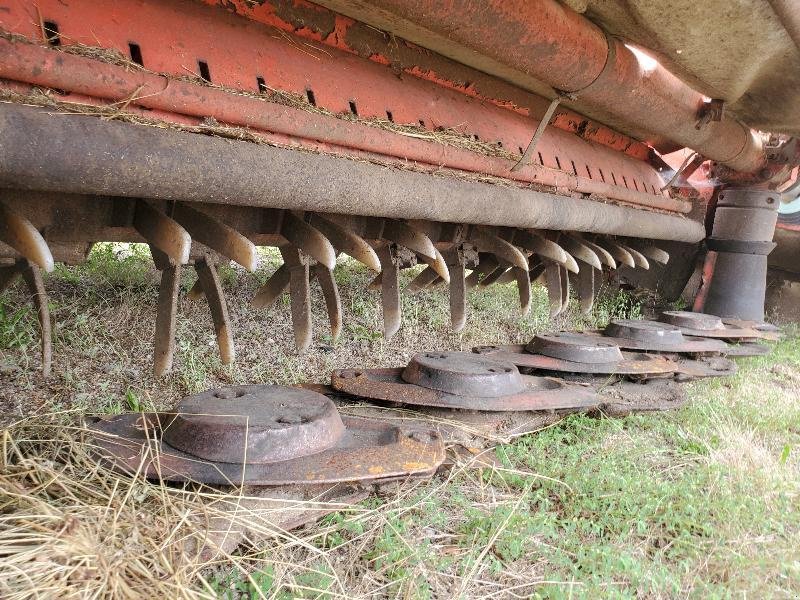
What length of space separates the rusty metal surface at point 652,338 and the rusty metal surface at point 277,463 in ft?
5.99

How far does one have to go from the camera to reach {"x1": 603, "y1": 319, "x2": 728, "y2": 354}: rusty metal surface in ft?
10.6

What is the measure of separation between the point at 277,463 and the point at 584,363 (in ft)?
5.31

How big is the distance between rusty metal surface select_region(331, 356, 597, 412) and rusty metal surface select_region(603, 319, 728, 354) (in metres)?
1.01

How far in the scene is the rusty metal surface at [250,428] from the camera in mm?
1479

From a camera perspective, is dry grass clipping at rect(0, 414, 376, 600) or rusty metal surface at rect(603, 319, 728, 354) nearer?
dry grass clipping at rect(0, 414, 376, 600)

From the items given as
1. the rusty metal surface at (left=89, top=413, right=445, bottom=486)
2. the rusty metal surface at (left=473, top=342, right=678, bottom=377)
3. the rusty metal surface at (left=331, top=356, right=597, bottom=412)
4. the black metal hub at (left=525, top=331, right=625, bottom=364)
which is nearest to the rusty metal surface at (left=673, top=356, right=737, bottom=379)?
the rusty metal surface at (left=473, top=342, right=678, bottom=377)

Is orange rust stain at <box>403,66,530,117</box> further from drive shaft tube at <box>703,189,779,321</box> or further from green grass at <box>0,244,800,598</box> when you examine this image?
drive shaft tube at <box>703,189,779,321</box>

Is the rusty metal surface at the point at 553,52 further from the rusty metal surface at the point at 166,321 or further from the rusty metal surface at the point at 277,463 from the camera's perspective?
the rusty metal surface at the point at 277,463

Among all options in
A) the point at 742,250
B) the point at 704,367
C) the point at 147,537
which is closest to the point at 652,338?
the point at 704,367

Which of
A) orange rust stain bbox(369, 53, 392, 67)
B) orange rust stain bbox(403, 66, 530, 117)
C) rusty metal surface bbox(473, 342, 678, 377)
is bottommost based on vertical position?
rusty metal surface bbox(473, 342, 678, 377)

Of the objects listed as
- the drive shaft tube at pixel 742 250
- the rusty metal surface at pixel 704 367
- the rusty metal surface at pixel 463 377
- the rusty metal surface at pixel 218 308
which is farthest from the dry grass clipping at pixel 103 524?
the drive shaft tube at pixel 742 250

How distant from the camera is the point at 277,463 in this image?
1486 mm

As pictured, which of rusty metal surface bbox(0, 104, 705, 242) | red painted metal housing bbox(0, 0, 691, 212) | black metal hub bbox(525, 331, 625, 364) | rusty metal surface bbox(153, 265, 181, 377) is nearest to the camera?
rusty metal surface bbox(0, 104, 705, 242)

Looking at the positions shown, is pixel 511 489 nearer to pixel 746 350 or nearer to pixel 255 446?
pixel 255 446
